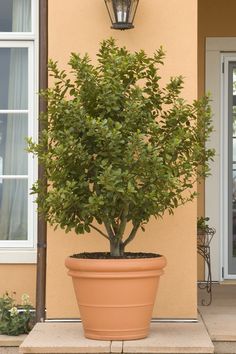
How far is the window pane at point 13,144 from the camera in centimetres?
635

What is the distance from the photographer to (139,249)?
5938 mm

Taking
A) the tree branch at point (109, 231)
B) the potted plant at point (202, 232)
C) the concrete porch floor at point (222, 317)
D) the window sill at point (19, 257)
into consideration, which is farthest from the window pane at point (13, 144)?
the concrete porch floor at point (222, 317)

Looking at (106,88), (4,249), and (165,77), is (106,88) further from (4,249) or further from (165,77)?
(4,249)

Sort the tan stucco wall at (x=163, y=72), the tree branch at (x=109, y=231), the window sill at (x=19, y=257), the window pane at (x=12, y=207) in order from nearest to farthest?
the tree branch at (x=109, y=231), the tan stucco wall at (x=163, y=72), the window sill at (x=19, y=257), the window pane at (x=12, y=207)

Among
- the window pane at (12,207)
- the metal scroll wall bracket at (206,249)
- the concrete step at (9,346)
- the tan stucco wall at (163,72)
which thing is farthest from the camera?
the metal scroll wall bracket at (206,249)

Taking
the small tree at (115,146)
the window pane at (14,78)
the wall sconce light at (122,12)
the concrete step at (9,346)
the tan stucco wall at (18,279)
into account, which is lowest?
the concrete step at (9,346)

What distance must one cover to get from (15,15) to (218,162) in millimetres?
2572

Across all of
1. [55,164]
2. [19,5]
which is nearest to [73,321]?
[55,164]

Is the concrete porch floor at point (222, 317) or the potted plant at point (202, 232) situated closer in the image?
the concrete porch floor at point (222, 317)

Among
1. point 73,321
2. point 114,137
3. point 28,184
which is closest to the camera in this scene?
point 114,137

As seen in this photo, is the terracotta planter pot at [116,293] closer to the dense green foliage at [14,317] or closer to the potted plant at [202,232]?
the dense green foliage at [14,317]

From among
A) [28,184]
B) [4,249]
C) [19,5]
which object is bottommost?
[4,249]

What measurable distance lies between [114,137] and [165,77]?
1.04 m

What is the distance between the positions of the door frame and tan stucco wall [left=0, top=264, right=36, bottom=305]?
7.50 feet
